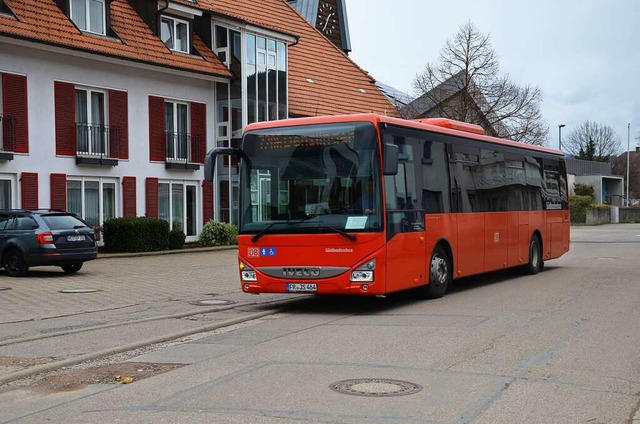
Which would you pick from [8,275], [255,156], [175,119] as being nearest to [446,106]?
[175,119]

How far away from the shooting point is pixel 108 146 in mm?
28031

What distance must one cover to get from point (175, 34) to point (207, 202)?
6716 mm

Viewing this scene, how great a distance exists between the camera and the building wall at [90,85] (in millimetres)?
25156

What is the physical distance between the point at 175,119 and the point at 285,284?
19.9m

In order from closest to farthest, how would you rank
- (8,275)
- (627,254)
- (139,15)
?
1. (8,275)
2. (627,254)
3. (139,15)

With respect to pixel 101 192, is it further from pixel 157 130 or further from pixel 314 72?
pixel 314 72

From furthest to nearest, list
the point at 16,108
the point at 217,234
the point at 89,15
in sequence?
the point at 217,234 < the point at 89,15 < the point at 16,108

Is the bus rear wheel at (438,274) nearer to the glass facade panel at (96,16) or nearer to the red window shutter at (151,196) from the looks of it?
the red window shutter at (151,196)

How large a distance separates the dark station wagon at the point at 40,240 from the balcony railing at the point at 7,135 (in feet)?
16.1

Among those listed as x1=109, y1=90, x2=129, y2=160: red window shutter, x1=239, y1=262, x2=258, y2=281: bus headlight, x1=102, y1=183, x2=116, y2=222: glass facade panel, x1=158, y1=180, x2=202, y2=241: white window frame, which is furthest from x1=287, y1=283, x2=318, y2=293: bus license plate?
x1=158, y1=180, x2=202, y2=241: white window frame

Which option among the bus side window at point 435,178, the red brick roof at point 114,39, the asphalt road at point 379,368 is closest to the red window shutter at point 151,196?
the red brick roof at point 114,39

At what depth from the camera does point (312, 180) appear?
1255 cm

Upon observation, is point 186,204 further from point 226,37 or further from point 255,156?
point 255,156

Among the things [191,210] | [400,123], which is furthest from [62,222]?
[191,210]
